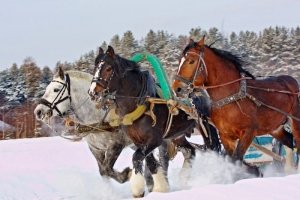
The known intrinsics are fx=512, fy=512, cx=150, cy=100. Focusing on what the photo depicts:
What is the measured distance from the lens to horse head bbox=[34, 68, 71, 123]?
7699mm

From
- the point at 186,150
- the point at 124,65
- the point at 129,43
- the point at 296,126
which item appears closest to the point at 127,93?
the point at 124,65

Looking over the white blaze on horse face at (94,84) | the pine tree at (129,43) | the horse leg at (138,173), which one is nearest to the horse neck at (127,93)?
the white blaze on horse face at (94,84)

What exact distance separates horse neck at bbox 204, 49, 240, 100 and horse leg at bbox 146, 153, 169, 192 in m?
1.24

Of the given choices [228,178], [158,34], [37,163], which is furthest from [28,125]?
[228,178]

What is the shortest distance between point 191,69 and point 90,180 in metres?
3.00

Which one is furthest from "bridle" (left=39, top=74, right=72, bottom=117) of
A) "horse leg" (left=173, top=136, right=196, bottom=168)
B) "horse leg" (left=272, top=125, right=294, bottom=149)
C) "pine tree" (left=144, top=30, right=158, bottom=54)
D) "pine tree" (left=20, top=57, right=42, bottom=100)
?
"pine tree" (left=144, top=30, right=158, bottom=54)

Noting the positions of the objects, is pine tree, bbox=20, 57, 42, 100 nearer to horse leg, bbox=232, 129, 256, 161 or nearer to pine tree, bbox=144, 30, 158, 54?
pine tree, bbox=144, 30, 158, 54

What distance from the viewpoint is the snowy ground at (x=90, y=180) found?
14.4ft

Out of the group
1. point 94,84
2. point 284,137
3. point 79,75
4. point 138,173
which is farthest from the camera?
point 284,137

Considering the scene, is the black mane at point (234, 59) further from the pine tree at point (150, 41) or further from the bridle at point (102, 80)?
the pine tree at point (150, 41)

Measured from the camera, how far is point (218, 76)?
6.89 m

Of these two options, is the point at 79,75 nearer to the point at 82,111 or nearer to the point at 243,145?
the point at 82,111

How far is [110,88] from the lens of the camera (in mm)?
6727

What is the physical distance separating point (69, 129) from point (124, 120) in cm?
166
